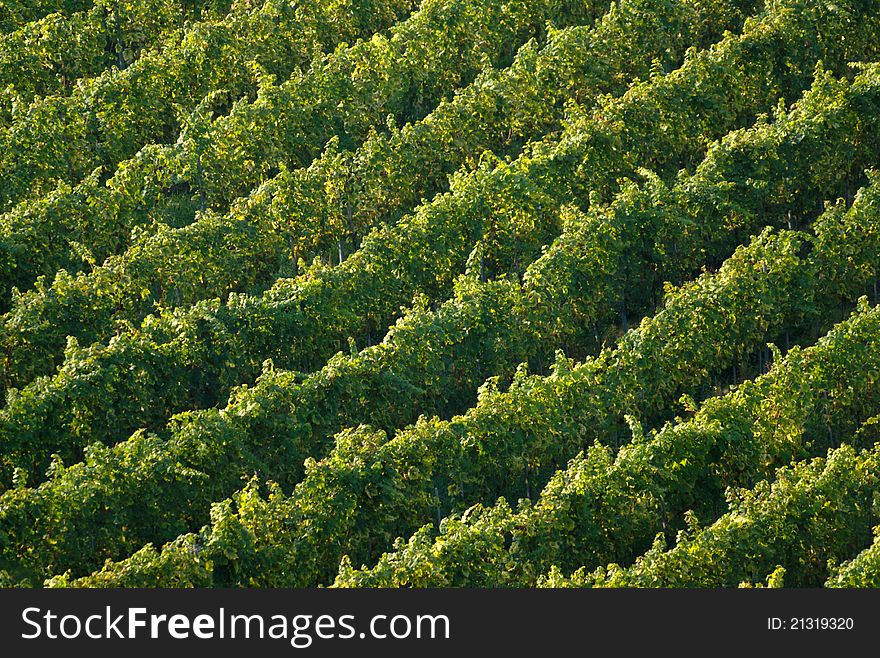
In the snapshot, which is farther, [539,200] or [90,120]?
[90,120]

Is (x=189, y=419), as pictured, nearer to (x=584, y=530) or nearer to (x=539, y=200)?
(x=584, y=530)

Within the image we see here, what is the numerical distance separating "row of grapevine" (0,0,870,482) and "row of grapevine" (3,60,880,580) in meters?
1.48

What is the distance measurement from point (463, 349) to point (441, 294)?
2707 mm

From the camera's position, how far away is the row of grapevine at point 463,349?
25.2 metres

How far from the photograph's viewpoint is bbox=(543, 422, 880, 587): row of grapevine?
76.5 ft

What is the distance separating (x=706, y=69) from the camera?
111 feet

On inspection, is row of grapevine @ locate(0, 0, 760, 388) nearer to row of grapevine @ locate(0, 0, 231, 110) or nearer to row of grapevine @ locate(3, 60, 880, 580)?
row of grapevine @ locate(3, 60, 880, 580)

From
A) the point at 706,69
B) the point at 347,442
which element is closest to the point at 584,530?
the point at 347,442

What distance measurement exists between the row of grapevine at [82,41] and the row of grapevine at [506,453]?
1551 cm

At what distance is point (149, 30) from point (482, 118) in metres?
9.89

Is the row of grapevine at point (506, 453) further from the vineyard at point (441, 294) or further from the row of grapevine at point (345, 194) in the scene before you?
the row of grapevine at point (345, 194)

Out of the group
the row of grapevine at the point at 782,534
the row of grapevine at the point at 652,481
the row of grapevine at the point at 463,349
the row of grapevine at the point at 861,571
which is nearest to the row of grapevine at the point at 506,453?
the row of grapevine at the point at 652,481

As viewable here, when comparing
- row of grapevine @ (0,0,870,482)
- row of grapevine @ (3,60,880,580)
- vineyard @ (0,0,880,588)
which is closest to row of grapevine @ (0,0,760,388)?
vineyard @ (0,0,880,588)

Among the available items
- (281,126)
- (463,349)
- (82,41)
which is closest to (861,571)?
(463,349)
